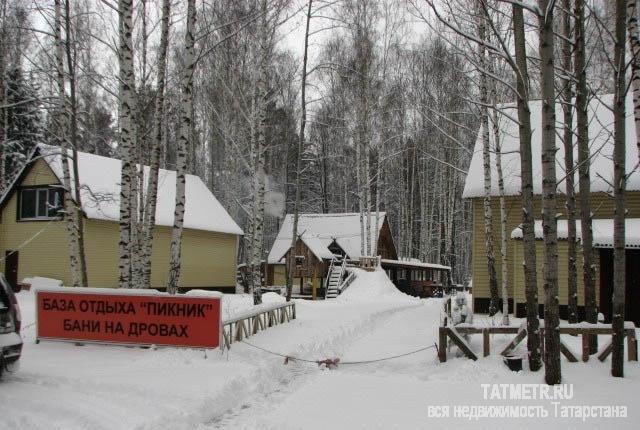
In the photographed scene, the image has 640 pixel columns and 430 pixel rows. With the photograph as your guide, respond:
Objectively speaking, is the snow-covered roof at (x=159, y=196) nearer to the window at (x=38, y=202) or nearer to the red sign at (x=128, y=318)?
the window at (x=38, y=202)

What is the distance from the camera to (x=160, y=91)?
13812 millimetres

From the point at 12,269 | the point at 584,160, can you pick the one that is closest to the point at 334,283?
the point at 12,269

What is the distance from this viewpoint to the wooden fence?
8.88 meters

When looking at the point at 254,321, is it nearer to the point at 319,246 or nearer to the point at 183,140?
the point at 183,140

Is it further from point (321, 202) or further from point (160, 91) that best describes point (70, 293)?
point (321, 202)

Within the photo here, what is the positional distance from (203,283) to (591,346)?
23414mm

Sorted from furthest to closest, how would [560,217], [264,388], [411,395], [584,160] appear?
[560,217]
[584,160]
[264,388]
[411,395]

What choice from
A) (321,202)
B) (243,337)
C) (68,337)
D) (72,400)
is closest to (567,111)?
(243,337)

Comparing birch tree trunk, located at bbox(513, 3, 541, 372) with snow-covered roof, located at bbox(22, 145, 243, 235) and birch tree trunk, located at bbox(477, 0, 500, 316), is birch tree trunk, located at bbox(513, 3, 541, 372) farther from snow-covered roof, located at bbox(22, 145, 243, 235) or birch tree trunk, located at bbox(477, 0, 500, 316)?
snow-covered roof, located at bbox(22, 145, 243, 235)

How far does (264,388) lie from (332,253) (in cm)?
2605

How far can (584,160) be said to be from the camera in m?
9.42

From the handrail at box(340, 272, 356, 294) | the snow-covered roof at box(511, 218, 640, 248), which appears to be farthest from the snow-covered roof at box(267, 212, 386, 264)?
the snow-covered roof at box(511, 218, 640, 248)

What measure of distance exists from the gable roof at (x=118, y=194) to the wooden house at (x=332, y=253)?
14.0 feet

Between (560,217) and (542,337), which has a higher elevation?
(560,217)
